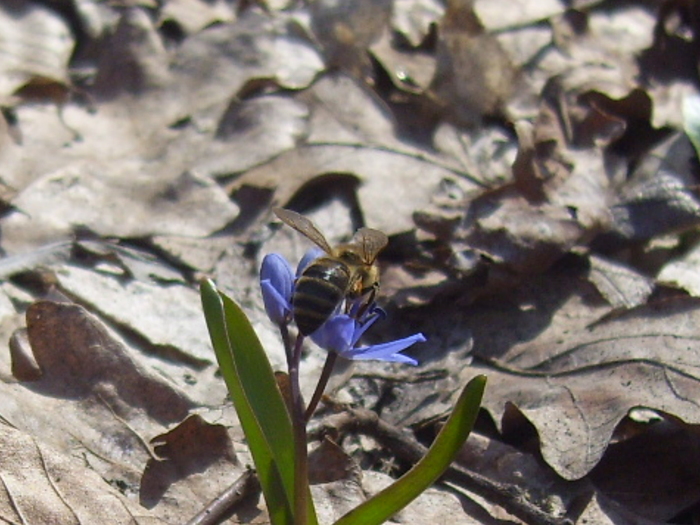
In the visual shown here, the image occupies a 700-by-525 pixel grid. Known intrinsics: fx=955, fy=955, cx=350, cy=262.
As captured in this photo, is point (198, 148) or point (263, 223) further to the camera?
point (198, 148)

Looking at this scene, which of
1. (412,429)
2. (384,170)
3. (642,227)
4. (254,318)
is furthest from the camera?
(384,170)

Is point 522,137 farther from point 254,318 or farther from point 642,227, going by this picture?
point 254,318

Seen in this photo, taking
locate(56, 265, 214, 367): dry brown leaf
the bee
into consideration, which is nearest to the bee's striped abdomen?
the bee

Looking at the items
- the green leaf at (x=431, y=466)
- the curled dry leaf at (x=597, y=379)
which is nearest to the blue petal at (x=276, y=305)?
the green leaf at (x=431, y=466)

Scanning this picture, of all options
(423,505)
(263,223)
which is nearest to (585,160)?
(263,223)

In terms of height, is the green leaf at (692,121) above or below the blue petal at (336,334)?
below

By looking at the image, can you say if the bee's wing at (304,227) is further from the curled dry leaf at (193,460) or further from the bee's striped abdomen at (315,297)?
the curled dry leaf at (193,460)
